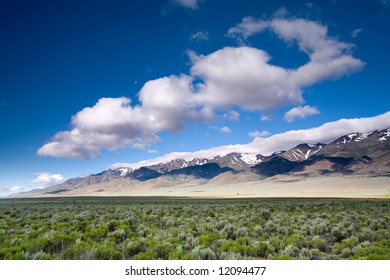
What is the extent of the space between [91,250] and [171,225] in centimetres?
715

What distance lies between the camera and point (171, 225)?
1494 centimetres

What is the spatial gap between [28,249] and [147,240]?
343cm
